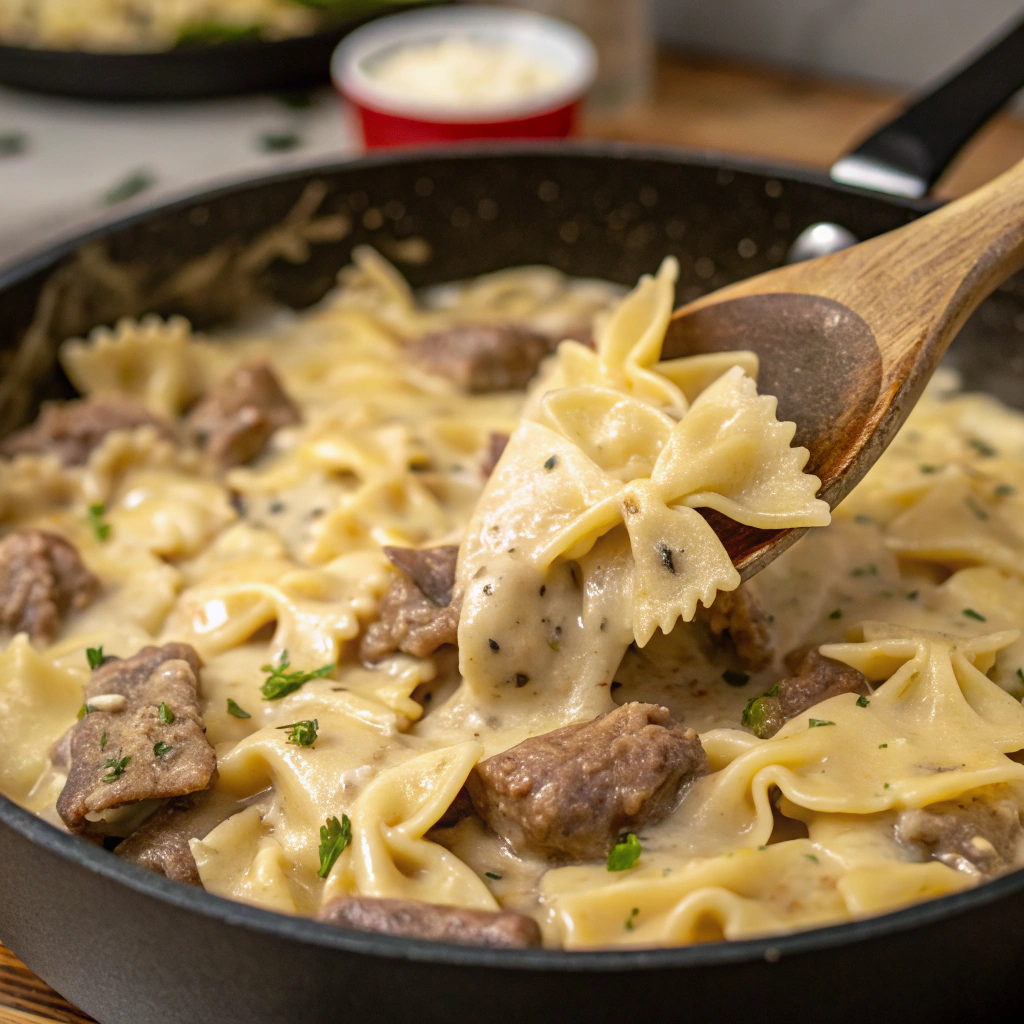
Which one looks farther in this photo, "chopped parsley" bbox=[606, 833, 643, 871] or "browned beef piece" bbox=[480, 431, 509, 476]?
"browned beef piece" bbox=[480, 431, 509, 476]

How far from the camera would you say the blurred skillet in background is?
6.75 m

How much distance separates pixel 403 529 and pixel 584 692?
114cm

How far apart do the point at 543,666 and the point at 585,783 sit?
0.42 metres

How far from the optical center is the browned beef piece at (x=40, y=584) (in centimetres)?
383

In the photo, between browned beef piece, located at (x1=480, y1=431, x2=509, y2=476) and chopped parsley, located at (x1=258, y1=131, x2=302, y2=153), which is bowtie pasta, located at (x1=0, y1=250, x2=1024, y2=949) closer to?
browned beef piece, located at (x1=480, y1=431, x2=509, y2=476)

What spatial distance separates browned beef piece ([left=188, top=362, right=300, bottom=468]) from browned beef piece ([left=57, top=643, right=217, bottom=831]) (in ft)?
4.19

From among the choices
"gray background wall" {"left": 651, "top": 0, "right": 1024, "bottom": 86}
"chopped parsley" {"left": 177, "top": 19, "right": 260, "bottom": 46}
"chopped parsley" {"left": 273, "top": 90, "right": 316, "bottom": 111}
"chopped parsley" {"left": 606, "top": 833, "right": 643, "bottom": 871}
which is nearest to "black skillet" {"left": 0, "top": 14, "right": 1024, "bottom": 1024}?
"chopped parsley" {"left": 606, "top": 833, "right": 643, "bottom": 871}

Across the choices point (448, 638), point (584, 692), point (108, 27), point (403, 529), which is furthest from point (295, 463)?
point (108, 27)

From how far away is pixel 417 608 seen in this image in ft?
11.4

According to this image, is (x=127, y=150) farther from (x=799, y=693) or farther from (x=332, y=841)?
(x=799, y=693)

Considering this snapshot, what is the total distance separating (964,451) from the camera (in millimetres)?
4535

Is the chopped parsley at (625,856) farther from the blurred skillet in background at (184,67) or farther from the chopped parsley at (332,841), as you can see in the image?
the blurred skillet in background at (184,67)

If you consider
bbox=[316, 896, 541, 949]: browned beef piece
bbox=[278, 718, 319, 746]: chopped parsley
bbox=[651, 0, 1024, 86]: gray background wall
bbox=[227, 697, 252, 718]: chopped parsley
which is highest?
bbox=[651, 0, 1024, 86]: gray background wall

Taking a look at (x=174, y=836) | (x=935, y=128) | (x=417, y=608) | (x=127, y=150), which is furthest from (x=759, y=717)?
(x=127, y=150)
